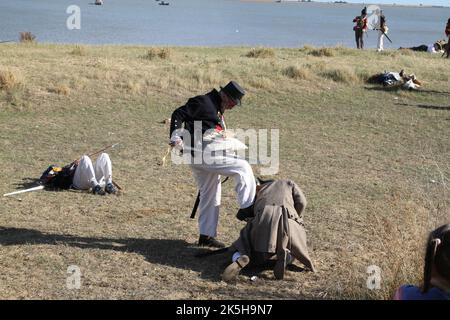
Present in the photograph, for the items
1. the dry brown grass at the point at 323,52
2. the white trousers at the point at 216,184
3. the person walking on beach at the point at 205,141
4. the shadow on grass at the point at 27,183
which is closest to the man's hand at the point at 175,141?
the person walking on beach at the point at 205,141

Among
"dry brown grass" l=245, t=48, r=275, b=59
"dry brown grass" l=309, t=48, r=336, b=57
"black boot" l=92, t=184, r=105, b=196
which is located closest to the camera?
"black boot" l=92, t=184, r=105, b=196

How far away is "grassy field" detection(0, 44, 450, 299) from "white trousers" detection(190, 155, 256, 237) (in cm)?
34

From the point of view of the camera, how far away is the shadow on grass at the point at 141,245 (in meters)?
6.04

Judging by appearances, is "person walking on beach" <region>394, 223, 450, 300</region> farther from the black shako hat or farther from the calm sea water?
the calm sea water

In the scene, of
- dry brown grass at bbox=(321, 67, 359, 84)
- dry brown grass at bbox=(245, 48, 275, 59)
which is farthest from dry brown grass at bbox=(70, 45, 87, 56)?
dry brown grass at bbox=(321, 67, 359, 84)

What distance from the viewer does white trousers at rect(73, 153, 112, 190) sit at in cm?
834

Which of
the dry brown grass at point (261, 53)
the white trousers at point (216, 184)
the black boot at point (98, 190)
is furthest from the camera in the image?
the dry brown grass at point (261, 53)

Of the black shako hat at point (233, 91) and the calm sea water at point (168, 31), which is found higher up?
the calm sea water at point (168, 31)

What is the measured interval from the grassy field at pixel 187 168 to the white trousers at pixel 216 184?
0.34 metres

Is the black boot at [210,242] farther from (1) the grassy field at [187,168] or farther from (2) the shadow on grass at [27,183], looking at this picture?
(2) the shadow on grass at [27,183]

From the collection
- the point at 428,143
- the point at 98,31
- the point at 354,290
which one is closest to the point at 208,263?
the point at 354,290

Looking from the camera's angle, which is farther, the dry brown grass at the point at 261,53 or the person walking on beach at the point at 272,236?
the dry brown grass at the point at 261,53

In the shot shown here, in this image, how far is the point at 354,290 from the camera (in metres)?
5.20

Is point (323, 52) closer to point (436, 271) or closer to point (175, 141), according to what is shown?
point (175, 141)
